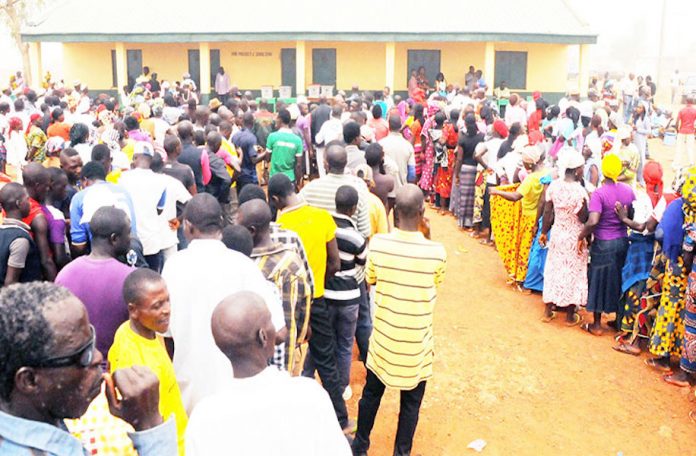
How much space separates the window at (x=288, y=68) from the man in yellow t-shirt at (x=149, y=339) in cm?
2147

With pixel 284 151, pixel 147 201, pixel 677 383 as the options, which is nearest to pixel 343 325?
pixel 147 201

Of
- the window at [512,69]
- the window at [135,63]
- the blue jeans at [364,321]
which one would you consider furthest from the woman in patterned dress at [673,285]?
the window at [135,63]

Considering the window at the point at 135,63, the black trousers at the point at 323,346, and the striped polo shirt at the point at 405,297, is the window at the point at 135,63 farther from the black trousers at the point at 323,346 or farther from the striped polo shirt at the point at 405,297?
the striped polo shirt at the point at 405,297

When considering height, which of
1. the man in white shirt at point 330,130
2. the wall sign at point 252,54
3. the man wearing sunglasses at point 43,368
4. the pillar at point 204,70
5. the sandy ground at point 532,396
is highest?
the wall sign at point 252,54

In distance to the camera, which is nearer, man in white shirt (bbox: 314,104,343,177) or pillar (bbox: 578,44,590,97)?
man in white shirt (bbox: 314,104,343,177)

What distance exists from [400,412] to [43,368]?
3.21 metres

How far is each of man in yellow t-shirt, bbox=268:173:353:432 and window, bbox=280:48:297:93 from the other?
19863mm

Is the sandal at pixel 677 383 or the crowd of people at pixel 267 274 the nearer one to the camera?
the crowd of people at pixel 267 274

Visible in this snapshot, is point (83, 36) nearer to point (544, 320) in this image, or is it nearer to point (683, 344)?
point (544, 320)

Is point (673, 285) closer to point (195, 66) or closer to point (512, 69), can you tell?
point (512, 69)

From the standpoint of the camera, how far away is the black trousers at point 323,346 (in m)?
4.94

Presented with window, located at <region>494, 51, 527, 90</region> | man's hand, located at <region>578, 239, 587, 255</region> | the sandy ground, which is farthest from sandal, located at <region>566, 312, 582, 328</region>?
window, located at <region>494, 51, 527, 90</region>

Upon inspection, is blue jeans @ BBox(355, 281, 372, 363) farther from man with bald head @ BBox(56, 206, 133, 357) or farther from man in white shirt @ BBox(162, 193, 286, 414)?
man with bald head @ BBox(56, 206, 133, 357)

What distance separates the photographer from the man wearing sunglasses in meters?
1.74
